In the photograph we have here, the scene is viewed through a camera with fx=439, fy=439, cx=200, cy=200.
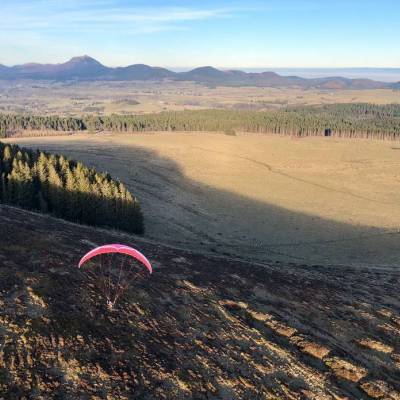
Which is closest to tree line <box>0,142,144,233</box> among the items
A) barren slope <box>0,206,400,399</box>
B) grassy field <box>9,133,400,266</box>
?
grassy field <box>9,133,400,266</box>

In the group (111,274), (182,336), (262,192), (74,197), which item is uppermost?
(74,197)

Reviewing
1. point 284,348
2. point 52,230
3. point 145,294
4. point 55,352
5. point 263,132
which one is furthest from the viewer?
point 263,132

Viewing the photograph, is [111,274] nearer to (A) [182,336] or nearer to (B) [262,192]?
(A) [182,336]

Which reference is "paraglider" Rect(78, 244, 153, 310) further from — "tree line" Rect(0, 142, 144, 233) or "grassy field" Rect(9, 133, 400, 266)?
"tree line" Rect(0, 142, 144, 233)

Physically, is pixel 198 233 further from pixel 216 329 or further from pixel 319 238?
pixel 216 329

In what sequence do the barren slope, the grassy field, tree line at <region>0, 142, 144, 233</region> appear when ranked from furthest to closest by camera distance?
the grassy field
tree line at <region>0, 142, 144, 233</region>
the barren slope

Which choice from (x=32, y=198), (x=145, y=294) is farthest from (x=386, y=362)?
(x=32, y=198)

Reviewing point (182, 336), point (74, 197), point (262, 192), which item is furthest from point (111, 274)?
point (262, 192)
